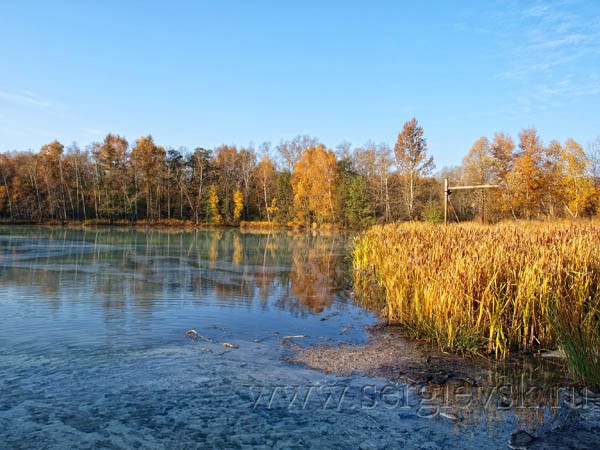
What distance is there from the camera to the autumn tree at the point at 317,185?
50719 mm

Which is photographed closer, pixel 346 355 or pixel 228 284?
pixel 346 355

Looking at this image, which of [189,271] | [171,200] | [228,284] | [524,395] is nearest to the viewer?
[524,395]

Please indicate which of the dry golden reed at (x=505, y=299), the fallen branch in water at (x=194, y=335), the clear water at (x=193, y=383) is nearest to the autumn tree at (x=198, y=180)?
the clear water at (x=193, y=383)

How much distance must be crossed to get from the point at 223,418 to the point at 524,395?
3.40 meters

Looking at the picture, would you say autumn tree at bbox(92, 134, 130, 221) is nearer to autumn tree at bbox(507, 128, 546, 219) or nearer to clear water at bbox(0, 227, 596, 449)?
autumn tree at bbox(507, 128, 546, 219)

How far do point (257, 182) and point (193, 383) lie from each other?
56.7 m

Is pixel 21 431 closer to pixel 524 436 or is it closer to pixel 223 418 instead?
pixel 223 418

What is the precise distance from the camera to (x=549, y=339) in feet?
21.9

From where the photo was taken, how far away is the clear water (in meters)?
4.20

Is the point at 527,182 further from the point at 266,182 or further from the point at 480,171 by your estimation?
the point at 266,182

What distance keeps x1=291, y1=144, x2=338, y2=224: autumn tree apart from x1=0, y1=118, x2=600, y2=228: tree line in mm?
120

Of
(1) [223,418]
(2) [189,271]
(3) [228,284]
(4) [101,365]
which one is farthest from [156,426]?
(2) [189,271]

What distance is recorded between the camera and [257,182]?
61406 millimetres

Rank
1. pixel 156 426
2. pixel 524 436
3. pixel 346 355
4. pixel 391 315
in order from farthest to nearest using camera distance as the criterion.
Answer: pixel 391 315
pixel 346 355
pixel 156 426
pixel 524 436
